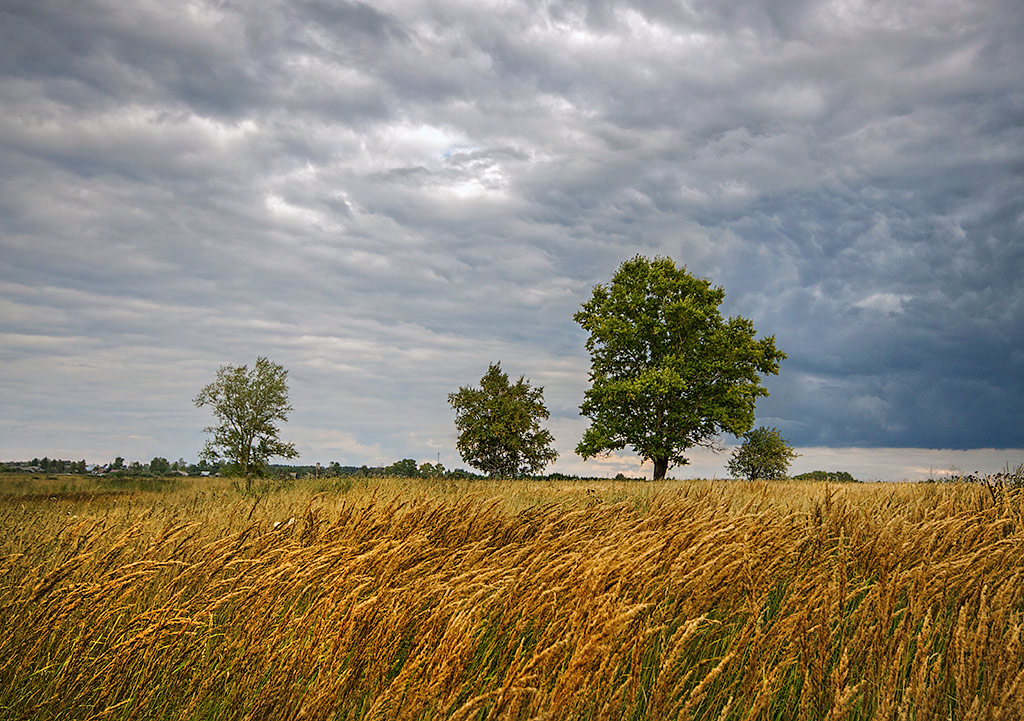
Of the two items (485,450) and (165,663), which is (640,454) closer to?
(485,450)

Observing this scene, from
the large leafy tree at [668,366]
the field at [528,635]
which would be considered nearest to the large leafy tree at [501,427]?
the large leafy tree at [668,366]

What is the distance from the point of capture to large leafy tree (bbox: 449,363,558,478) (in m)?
43.2

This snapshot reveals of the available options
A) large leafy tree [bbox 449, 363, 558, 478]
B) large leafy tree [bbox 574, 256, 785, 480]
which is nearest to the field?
large leafy tree [bbox 574, 256, 785, 480]

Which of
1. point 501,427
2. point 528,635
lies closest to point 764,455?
point 501,427

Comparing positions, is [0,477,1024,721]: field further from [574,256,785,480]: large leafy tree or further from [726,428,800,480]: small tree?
[726,428,800,480]: small tree

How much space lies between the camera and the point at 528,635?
13.4 ft

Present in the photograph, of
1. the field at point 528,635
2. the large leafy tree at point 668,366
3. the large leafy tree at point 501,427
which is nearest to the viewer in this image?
the field at point 528,635

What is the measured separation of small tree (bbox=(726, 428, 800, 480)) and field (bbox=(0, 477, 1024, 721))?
47149 mm

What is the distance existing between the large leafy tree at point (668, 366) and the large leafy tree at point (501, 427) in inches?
518

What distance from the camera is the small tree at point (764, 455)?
162 ft

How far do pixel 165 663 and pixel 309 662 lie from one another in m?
1.15

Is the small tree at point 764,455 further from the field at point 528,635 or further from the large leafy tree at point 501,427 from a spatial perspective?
the field at point 528,635

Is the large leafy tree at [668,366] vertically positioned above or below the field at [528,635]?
above

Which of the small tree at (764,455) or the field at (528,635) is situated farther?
the small tree at (764,455)
